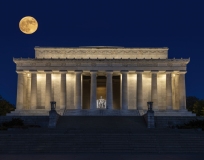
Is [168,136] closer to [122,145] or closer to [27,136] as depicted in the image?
[122,145]

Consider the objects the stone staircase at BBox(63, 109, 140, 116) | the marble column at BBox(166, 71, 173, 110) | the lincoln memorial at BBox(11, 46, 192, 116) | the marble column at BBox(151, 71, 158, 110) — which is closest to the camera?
the stone staircase at BBox(63, 109, 140, 116)

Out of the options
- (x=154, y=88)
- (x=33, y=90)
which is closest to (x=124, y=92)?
(x=154, y=88)

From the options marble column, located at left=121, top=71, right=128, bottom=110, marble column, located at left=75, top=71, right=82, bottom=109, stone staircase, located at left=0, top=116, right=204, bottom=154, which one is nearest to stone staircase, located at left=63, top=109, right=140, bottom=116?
marble column, located at left=121, top=71, right=128, bottom=110

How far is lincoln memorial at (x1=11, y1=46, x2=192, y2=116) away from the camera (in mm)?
77856

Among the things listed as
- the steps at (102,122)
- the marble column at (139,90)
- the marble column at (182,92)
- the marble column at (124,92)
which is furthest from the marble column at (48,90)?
the marble column at (182,92)

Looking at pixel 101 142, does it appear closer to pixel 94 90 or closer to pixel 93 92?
pixel 93 92

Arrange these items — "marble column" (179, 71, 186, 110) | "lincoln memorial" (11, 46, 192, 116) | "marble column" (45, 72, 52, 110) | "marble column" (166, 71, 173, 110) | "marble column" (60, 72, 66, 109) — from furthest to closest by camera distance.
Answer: "marble column" (166, 71, 173, 110) < "marble column" (60, 72, 66, 109) < "marble column" (45, 72, 52, 110) < "lincoln memorial" (11, 46, 192, 116) < "marble column" (179, 71, 186, 110)

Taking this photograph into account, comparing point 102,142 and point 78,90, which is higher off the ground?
point 78,90

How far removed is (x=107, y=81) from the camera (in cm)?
7856

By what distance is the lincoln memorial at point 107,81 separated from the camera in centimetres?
7786

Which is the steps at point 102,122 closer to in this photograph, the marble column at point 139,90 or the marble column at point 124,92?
the marble column at point 124,92

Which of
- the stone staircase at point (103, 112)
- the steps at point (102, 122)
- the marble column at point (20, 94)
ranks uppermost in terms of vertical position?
the marble column at point (20, 94)

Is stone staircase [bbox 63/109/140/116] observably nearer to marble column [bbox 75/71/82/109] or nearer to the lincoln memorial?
the lincoln memorial

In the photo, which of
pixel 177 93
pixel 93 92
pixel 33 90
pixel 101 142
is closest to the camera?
pixel 101 142
